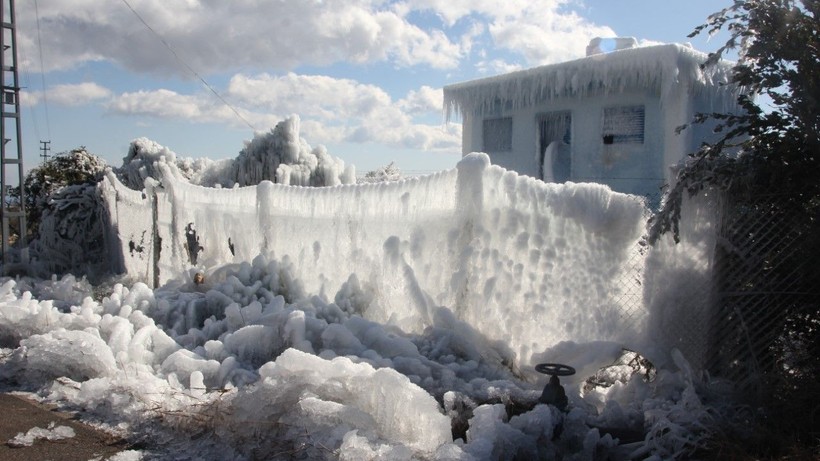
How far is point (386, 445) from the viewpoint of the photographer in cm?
310

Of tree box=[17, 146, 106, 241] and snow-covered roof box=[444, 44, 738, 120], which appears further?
tree box=[17, 146, 106, 241]

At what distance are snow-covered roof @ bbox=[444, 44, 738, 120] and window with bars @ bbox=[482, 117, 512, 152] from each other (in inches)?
13.4

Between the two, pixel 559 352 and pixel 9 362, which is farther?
pixel 9 362

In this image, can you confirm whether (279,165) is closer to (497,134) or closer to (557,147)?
(497,134)

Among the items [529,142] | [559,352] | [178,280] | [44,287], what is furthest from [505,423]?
[529,142]

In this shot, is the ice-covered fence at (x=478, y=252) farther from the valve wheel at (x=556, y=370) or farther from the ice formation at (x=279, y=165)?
the ice formation at (x=279, y=165)

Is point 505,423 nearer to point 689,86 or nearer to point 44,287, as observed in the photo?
point 44,287

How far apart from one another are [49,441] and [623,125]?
428 inches

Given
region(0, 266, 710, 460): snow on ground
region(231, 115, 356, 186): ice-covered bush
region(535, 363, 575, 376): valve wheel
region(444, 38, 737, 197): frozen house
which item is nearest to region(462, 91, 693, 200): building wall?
region(444, 38, 737, 197): frozen house

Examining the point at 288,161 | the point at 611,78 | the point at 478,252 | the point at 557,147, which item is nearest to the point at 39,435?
the point at 478,252

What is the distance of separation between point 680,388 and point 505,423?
1223 mm

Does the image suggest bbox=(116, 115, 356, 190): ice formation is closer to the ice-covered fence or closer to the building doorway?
the building doorway

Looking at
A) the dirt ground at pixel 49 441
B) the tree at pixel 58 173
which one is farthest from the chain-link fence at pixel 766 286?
the tree at pixel 58 173

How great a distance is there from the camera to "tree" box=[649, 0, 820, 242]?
3920mm
